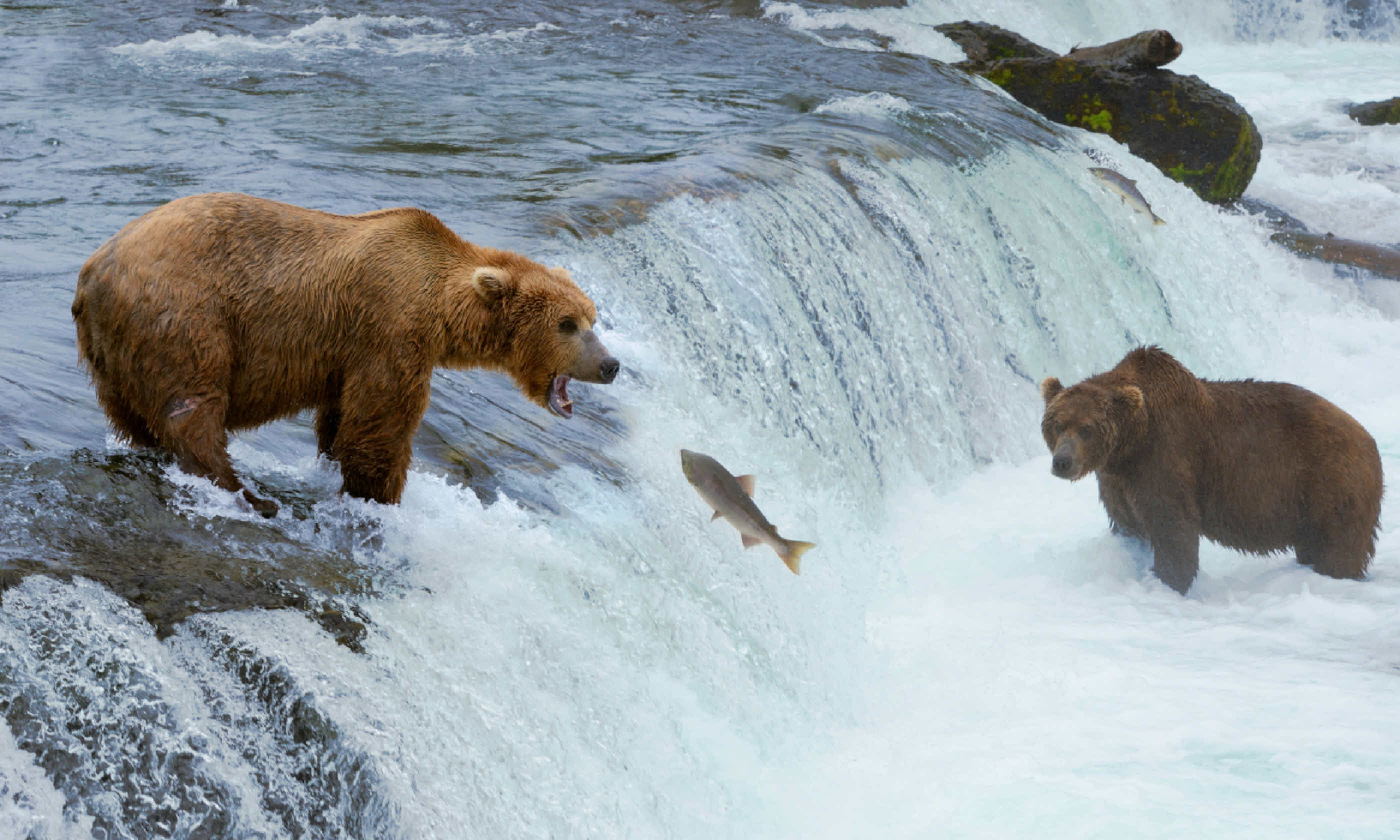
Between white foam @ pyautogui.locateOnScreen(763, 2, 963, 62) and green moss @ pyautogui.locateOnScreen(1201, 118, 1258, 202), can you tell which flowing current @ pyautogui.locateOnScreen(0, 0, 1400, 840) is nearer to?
green moss @ pyautogui.locateOnScreen(1201, 118, 1258, 202)

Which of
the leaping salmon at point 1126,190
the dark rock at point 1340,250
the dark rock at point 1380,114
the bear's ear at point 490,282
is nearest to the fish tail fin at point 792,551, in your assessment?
the bear's ear at point 490,282

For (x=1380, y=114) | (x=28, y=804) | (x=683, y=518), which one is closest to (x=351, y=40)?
(x=683, y=518)

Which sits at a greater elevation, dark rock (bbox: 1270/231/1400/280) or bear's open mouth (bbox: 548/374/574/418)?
bear's open mouth (bbox: 548/374/574/418)

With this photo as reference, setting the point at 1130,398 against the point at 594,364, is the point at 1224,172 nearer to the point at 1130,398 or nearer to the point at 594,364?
the point at 1130,398

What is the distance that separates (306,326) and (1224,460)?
12.6ft

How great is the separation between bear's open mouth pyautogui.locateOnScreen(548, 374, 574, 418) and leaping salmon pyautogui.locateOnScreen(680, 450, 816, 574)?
2.27 ft

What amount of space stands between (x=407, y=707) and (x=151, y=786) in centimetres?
64

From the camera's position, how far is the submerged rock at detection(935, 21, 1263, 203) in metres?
11.7

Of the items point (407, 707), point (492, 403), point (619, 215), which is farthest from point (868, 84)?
point (407, 707)

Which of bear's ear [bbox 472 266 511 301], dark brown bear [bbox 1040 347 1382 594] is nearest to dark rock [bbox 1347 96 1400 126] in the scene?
dark brown bear [bbox 1040 347 1382 594]

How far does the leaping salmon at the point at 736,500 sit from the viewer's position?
13.7 feet

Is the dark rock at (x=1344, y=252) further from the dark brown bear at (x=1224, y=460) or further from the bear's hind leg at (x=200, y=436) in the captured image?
the bear's hind leg at (x=200, y=436)

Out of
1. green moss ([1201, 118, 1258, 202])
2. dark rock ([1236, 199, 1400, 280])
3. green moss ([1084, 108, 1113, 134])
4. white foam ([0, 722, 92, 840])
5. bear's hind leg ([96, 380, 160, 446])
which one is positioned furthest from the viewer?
green moss ([1084, 108, 1113, 134])

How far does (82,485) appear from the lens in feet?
10.7
